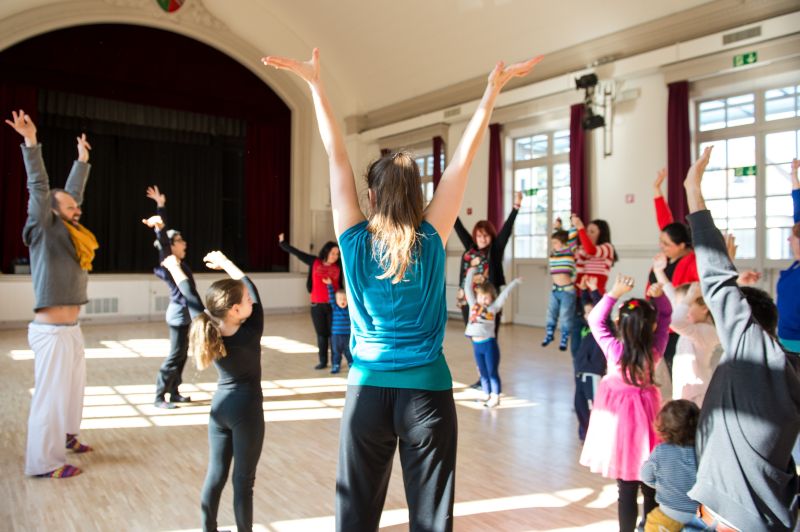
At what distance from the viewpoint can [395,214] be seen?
55.2 inches

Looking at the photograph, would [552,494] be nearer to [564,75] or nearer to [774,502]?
[774,502]

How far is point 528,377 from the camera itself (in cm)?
599

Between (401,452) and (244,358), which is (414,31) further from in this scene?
(401,452)

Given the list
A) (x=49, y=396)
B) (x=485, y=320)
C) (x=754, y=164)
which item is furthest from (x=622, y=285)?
(x=754, y=164)

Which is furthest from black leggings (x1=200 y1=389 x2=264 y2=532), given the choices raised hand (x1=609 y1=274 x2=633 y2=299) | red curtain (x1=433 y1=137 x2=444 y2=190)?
red curtain (x1=433 y1=137 x2=444 y2=190)

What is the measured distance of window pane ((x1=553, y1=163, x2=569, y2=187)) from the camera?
32.6ft

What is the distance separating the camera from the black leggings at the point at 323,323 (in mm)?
6203

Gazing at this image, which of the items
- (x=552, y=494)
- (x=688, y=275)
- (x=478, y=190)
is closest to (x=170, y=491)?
(x=552, y=494)

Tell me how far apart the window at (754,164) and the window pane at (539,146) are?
261cm

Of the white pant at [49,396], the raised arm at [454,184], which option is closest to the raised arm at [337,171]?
the raised arm at [454,184]

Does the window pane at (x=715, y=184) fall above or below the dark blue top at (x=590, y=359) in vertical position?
above

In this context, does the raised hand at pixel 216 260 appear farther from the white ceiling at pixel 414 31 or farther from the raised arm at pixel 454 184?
the white ceiling at pixel 414 31

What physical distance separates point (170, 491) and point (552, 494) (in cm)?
188

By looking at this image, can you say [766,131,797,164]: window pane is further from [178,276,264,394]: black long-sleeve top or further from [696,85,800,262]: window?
[178,276,264,394]: black long-sleeve top
